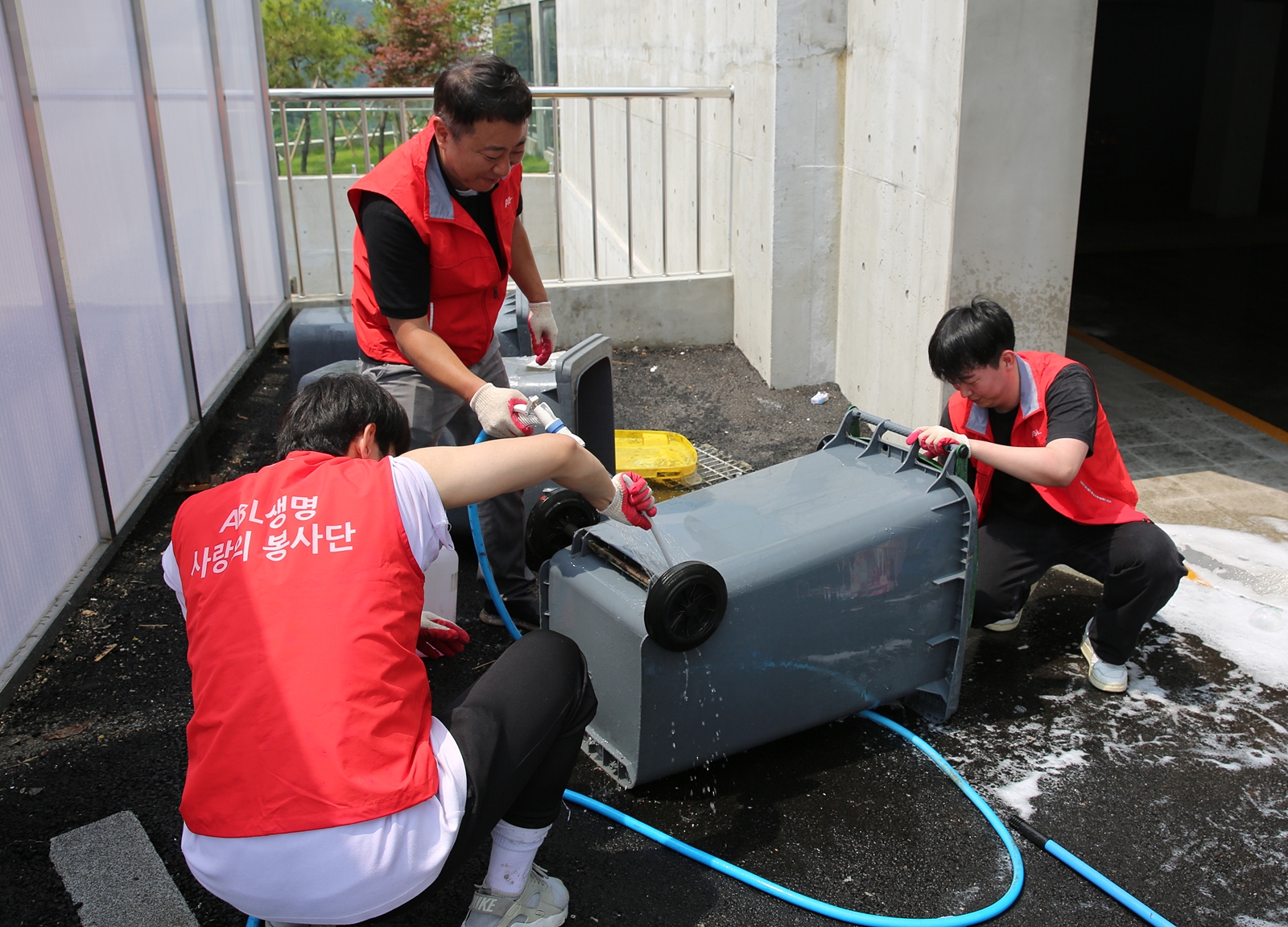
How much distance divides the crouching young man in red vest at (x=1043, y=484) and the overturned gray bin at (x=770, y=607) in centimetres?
29

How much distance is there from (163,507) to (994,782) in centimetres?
343

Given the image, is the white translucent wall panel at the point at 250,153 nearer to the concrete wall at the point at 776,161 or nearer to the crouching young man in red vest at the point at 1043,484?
the concrete wall at the point at 776,161

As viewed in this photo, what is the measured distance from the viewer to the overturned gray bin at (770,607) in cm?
228

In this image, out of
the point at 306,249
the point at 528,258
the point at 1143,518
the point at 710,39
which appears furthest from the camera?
the point at 306,249

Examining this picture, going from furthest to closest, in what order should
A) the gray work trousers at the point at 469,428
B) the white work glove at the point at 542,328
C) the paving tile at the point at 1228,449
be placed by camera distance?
the paving tile at the point at 1228,449 < the white work glove at the point at 542,328 < the gray work trousers at the point at 469,428

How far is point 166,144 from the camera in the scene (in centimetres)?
487

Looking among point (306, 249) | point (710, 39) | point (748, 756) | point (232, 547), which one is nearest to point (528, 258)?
point (748, 756)

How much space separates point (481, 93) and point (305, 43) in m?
23.2

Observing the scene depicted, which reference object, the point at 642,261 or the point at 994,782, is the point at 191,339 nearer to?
the point at 994,782

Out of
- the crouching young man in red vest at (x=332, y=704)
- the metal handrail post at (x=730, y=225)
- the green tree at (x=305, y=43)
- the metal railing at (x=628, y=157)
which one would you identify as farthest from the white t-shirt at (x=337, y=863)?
the green tree at (x=305, y=43)

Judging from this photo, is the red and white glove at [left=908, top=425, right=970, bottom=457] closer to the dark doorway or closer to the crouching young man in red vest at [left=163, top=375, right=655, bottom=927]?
the crouching young man in red vest at [left=163, top=375, right=655, bottom=927]

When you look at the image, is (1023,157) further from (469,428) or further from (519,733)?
(519,733)

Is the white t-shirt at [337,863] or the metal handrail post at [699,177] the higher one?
the metal handrail post at [699,177]

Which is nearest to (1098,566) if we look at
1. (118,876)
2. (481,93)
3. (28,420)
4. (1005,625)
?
(1005,625)
